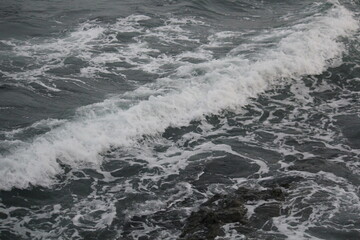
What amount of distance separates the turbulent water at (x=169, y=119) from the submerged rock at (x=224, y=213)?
0.51ft

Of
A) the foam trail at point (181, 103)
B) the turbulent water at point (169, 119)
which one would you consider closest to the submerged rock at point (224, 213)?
the turbulent water at point (169, 119)

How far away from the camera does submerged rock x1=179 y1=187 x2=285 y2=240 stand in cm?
945

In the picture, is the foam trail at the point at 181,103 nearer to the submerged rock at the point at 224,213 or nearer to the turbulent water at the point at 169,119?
the turbulent water at the point at 169,119

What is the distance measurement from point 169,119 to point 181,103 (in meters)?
0.84

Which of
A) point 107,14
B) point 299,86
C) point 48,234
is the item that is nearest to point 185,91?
point 299,86

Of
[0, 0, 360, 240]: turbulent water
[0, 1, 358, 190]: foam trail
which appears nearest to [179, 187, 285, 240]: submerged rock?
[0, 0, 360, 240]: turbulent water

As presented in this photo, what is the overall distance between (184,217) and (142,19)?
13655mm

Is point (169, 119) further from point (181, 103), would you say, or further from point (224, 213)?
point (224, 213)

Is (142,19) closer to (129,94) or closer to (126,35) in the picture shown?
(126,35)

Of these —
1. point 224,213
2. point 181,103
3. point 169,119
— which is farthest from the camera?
point 181,103

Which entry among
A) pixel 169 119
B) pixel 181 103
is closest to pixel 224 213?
pixel 169 119

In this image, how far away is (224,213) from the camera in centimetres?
994

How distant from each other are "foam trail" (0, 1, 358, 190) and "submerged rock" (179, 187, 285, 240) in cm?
330

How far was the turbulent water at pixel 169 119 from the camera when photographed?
33.7 ft
